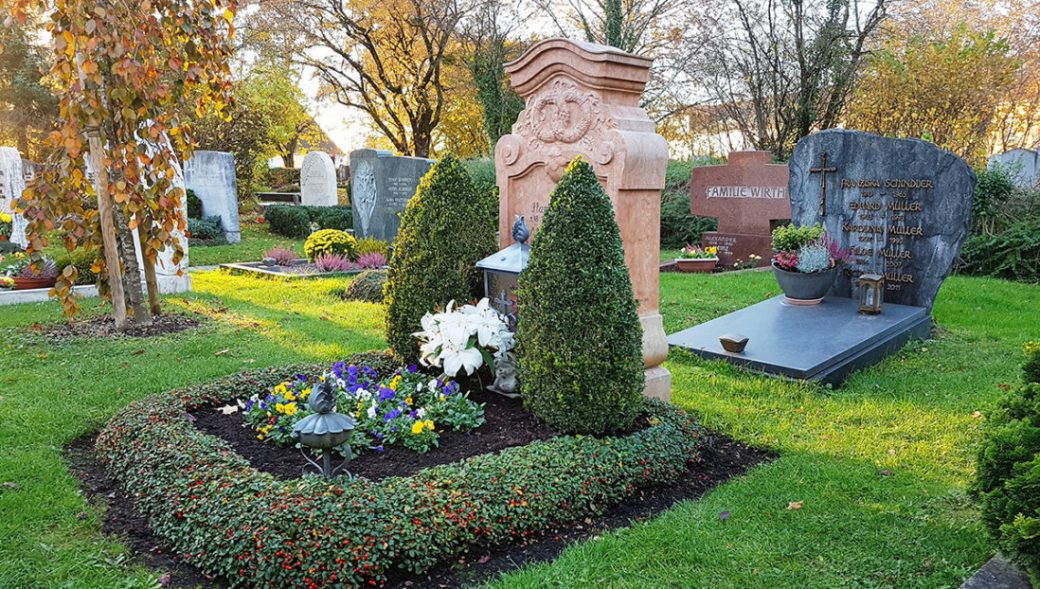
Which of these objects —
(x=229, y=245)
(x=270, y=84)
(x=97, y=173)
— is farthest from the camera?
(x=270, y=84)

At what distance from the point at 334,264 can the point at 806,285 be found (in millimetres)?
8096

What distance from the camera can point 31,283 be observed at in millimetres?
10055

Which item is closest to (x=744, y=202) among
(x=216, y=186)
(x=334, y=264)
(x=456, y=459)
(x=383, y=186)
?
(x=383, y=186)

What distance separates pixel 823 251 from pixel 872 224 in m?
0.74

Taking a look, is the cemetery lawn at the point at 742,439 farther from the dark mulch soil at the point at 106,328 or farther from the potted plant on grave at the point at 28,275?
the potted plant on grave at the point at 28,275

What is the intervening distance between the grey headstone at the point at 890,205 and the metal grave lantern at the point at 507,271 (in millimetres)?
4558

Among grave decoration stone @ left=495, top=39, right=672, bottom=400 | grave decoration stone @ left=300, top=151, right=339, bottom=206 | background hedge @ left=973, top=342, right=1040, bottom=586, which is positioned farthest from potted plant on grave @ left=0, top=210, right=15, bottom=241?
background hedge @ left=973, top=342, right=1040, bottom=586

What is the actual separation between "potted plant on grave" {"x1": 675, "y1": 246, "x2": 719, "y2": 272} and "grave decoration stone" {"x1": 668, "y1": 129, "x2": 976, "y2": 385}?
4.25 metres

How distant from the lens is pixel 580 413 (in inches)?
166

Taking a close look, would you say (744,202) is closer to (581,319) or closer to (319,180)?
(581,319)

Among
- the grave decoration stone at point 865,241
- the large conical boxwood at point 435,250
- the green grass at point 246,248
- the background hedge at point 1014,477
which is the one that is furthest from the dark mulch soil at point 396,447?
the green grass at point 246,248

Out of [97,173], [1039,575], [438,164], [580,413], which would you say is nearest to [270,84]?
[97,173]

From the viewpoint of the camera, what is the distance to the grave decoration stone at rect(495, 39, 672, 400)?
498 centimetres

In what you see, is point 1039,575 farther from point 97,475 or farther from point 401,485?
point 97,475
